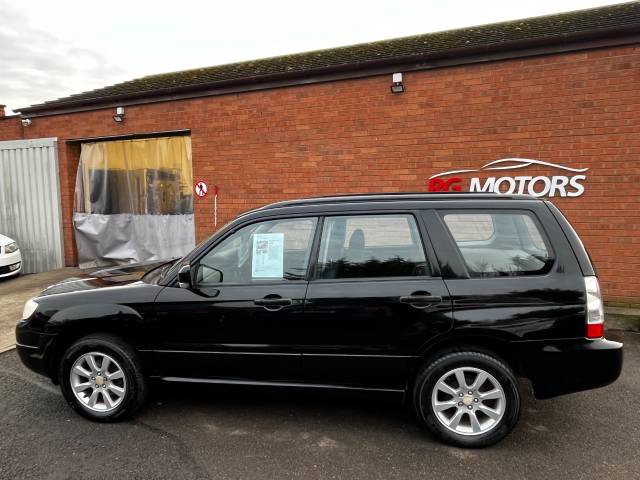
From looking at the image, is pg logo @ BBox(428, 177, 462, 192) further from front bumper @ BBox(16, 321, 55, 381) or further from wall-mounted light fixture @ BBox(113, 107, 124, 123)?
wall-mounted light fixture @ BBox(113, 107, 124, 123)

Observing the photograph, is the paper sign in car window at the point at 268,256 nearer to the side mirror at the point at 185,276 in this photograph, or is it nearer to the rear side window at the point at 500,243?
the side mirror at the point at 185,276

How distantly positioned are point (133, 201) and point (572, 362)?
8.79 meters

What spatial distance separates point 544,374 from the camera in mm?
2947

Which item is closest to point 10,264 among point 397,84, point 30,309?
point 30,309

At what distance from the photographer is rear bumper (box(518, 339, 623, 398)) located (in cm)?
288

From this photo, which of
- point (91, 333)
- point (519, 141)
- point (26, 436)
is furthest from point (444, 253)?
point (519, 141)

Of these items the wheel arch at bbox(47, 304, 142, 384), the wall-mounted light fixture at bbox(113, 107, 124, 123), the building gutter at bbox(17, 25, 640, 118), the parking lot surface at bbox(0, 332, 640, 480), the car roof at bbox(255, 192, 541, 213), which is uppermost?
the building gutter at bbox(17, 25, 640, 118)

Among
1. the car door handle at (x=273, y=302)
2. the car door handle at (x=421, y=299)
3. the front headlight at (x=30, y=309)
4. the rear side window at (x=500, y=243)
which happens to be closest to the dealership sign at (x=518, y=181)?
the rear side window at (x=500, y=243)

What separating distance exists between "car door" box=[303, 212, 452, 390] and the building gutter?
4.34 m

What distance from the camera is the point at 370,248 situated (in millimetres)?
3182

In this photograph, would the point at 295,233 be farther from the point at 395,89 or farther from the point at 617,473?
the point at 395,89

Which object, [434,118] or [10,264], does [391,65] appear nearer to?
[434,118]

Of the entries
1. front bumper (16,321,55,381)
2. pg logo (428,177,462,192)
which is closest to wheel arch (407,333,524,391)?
front bumper (16,321,55,381)

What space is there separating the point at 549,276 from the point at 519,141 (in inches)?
159
